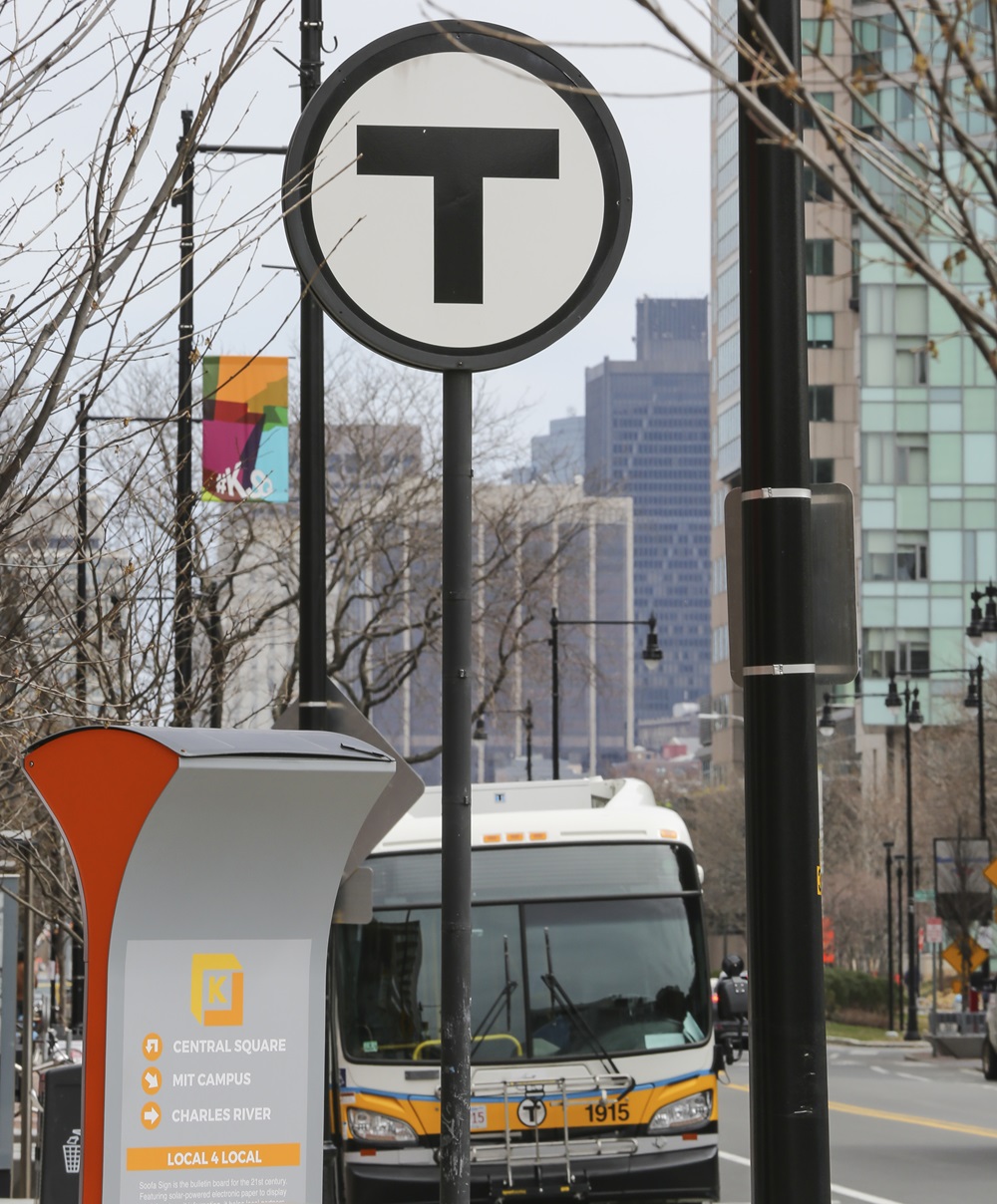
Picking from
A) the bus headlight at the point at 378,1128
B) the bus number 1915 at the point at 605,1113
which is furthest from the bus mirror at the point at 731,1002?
the bus headlight at the point at 378,1128

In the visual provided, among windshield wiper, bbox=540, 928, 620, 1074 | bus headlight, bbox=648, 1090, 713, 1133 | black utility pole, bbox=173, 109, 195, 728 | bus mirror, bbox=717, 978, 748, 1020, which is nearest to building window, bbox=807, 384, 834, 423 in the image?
black utility pole, bbox=173, 109, 195, 728

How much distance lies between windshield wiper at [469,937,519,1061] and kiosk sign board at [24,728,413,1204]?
26.1ft

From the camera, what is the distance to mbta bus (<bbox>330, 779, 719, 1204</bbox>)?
12.8 metres

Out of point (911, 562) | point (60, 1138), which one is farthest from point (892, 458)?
point (60, 1138)

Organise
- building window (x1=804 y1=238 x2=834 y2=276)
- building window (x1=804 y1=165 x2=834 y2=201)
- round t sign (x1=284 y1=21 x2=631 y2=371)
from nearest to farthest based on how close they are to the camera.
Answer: building window (x1=804 y1=165 x2=834 y2=201) < round t sign (x1=284 y1=21 x2=631 y2=371) < building window (x1=804 y1=238 x2=834 y2=276)

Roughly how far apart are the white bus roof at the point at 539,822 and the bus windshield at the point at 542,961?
11 cm

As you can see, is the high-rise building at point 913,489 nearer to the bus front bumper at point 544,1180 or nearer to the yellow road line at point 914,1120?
the yellow road line at point 914,1120

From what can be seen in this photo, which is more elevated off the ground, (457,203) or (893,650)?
(893,650)

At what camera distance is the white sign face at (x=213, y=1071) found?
5148 mm

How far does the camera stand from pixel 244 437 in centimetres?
1584

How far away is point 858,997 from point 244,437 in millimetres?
54579

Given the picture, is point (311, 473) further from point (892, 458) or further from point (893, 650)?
point (892, 458)

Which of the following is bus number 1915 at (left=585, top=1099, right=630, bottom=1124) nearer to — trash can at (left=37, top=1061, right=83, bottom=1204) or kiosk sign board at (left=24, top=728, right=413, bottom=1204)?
trash can at (left=37, top=1061, right=83, bottom=1204)

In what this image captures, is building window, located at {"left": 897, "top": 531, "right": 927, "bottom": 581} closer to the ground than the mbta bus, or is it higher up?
higher up
